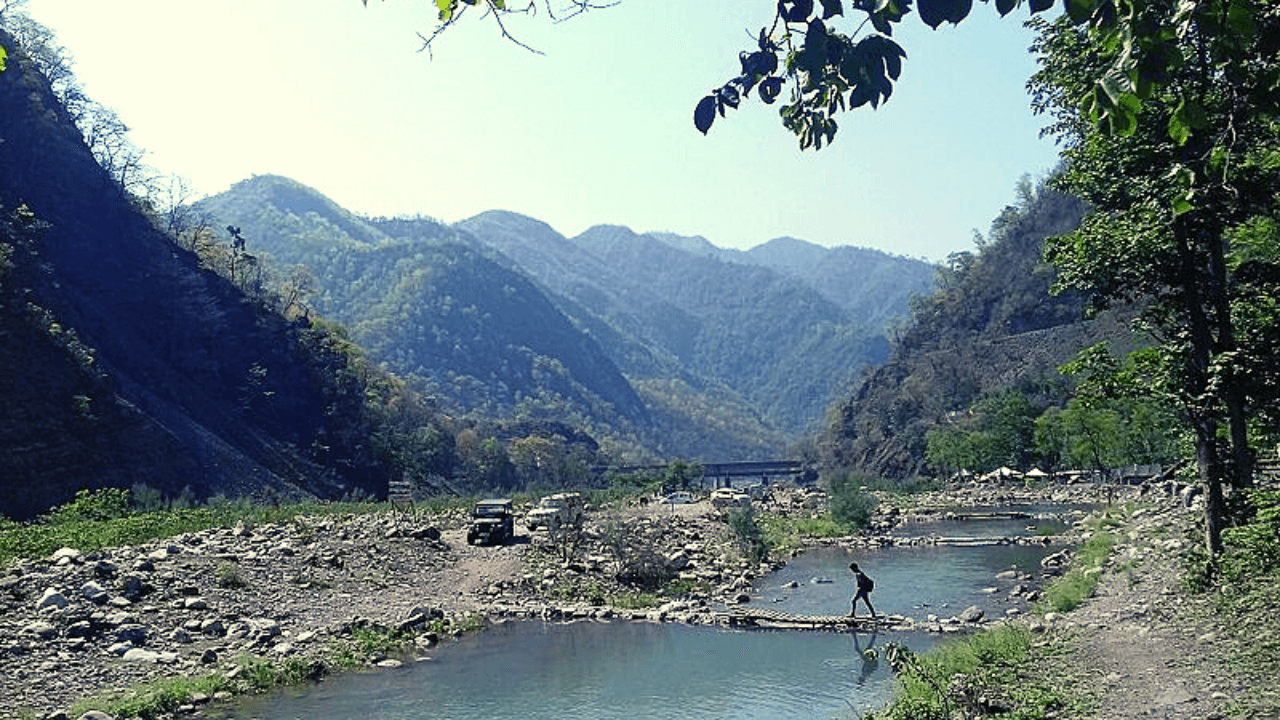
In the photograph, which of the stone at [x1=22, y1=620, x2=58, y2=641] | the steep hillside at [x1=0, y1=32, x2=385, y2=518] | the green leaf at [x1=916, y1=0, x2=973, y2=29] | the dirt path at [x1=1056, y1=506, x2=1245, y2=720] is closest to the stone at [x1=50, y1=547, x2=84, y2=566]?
the stone at [x1=22, y1=620, x2=58, y2=641]

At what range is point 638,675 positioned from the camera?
62.1 ft

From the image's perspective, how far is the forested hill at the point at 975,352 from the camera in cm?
10662

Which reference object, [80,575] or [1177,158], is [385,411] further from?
[1177,158]

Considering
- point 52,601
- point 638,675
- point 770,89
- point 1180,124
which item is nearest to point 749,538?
point 638,675

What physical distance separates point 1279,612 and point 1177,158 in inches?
271

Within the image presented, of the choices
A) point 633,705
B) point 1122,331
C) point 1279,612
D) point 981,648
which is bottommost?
point 633,705

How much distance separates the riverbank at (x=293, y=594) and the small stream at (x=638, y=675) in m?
1.19

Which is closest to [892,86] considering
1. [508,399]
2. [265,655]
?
[265,655]

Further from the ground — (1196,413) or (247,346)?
(247,346)

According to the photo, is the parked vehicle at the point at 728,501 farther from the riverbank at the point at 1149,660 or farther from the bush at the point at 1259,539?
the bush at the point at 1259,539

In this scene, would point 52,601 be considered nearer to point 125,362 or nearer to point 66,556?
point 66,556

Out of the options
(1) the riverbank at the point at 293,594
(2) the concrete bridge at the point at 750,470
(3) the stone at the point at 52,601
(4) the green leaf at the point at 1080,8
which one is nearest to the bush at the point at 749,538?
(1) the riverbank at the point at 293,594

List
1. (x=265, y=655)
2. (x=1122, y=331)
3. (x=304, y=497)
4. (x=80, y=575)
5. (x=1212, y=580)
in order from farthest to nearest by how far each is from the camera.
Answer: (x=1122, y=331) → (x=304, y=497) → (x=80, y=575) → (x=265, y=655) → (x=1212, y=580)

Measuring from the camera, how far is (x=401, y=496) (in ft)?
242
